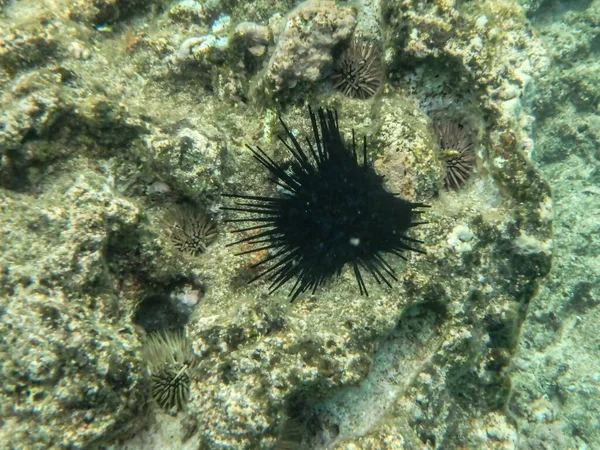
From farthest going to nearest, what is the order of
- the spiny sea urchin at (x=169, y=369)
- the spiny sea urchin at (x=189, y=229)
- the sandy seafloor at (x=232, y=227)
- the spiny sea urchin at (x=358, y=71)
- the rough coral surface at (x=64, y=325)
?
the spiny sea urchin at (x=358, y=71), the spiny sea urchin at (x=189, y=229), the spiny sea urchin at (x=169, y=369), the sandy seafloor at (x=232, y=227), the rough coral surface at (x=64, y=325)

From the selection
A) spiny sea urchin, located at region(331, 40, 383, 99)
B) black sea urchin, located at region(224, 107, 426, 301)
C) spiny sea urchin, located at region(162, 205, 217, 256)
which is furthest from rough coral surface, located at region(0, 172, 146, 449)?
spiny sea urchin, located at region(331, 40, 383, 99)

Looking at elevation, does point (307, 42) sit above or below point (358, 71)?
above

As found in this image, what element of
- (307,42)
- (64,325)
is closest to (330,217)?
(307,42)

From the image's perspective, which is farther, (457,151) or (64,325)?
(457,151)

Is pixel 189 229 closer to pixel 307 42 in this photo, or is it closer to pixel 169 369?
pixel 169 369

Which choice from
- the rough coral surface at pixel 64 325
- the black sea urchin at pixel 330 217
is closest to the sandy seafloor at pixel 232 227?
the rough coral surface at pixel 64 325

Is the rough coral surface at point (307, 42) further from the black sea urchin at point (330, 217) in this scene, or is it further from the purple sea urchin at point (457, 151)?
the purple sea urchin at point (457, 151)

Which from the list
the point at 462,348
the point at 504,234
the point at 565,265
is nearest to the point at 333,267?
the point at 462,348
